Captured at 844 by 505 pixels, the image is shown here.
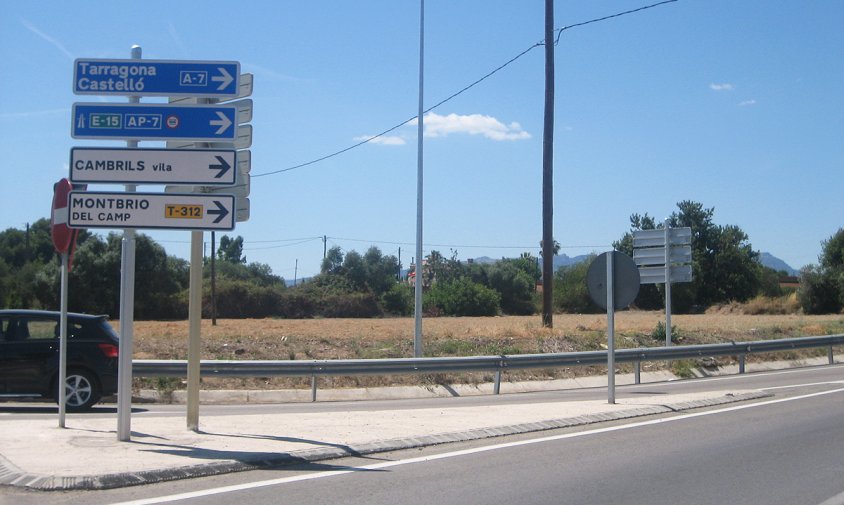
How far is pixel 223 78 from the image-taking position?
30.4ft

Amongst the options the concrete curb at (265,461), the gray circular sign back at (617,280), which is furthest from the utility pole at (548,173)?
the concrete curb at (265,461)

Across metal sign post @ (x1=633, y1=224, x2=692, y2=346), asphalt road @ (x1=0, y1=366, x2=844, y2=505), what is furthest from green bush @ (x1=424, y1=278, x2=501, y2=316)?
asphalt road @ (x1=0, y1=366, x2=844, y2=505)

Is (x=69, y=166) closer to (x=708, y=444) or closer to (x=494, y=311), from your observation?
(x=708, y=444)

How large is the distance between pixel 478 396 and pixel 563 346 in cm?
702

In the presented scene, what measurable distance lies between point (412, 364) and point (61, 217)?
28.6 feet

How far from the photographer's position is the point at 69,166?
29.2 feet

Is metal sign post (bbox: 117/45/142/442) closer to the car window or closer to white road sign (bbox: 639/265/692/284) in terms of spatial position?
the car window

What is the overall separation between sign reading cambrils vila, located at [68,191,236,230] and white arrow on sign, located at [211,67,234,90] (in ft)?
4.12

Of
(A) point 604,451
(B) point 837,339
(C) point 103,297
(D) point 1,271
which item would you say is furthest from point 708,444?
(C) point 103,297

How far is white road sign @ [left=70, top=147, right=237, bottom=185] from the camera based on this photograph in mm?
8914

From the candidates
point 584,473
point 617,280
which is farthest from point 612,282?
point 584,473

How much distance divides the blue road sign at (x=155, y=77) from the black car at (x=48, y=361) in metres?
5.13

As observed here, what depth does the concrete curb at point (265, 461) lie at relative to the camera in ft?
22.9

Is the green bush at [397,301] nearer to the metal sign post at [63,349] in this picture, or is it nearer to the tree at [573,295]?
the tree at [573,295]
